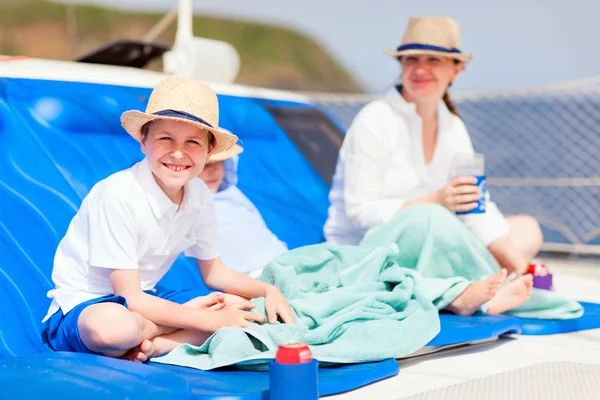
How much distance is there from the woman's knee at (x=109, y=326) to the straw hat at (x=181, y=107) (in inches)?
20.6

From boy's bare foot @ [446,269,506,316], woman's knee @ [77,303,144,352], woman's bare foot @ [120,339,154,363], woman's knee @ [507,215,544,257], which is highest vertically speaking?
woman's knee @ [507,215,544,257]

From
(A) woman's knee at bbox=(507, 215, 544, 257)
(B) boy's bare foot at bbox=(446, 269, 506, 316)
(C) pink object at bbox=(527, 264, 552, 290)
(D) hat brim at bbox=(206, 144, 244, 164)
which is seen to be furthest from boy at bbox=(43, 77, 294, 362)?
(A) woman's knee at bbox=(507, 215, 544, 257)

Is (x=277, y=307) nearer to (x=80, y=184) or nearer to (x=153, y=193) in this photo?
(x=153, y=193)

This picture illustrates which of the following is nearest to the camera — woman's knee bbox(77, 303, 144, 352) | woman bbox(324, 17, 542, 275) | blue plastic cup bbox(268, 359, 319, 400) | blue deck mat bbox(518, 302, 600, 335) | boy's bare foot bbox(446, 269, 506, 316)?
blue plastic cup bbox(268, 359, 319, 400)

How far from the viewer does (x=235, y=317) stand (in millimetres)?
2609

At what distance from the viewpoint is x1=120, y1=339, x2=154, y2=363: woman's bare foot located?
248 cm

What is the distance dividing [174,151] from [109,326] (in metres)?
0.51

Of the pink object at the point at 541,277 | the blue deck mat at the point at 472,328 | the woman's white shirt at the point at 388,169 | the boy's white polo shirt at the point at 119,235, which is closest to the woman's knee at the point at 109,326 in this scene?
the boy's white polo shirt at the point at 119,235

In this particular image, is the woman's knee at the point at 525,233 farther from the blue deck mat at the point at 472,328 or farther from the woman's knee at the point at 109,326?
the woman's knee at the point at 109,326

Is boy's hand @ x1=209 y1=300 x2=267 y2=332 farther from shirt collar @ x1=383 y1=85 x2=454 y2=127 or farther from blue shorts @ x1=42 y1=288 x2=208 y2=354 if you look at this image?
shirt collar @ x1=383 y1=85 x2=454 y2=127

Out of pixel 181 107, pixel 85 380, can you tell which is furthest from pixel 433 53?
pixel 85 380

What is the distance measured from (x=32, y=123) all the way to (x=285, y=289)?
121cm

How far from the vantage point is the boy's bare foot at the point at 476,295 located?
2.96 meters

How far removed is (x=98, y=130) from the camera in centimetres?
370
